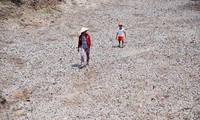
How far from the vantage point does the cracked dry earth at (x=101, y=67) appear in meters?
17.3

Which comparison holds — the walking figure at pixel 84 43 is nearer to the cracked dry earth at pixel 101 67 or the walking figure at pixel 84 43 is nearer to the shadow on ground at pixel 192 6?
the cracked dry earth at pixel 101 67

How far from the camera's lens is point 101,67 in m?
22.7

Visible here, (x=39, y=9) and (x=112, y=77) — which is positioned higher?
(x=39, y=9)

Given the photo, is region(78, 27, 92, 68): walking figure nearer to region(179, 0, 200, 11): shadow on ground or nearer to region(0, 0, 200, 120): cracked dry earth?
region(0, 0, 200, 120): cracked dry earth

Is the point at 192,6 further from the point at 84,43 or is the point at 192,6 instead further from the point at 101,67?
the point at 84,43

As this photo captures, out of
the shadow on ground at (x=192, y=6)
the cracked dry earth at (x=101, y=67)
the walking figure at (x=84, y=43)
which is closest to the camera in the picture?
the cracked dry earth at (x=101, y=67)

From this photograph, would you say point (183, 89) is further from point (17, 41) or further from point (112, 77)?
point (17, 41)

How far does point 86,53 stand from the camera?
2202 centimetres

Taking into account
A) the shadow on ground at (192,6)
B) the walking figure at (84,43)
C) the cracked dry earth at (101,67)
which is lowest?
the cracked dry earth at (101,67)

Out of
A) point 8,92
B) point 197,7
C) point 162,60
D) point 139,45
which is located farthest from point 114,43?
point 197,7

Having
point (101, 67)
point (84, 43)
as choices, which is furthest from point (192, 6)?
point (84, 43)

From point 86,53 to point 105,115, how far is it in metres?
6.27

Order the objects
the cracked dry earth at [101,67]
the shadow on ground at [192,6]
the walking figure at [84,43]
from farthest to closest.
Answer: the shadow on ground at [192,6] → the walking figure at [84,43] → the cracked dry earth at [101,67]

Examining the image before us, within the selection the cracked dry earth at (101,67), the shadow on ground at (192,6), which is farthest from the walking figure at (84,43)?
the shadow on ground at (192,6)
